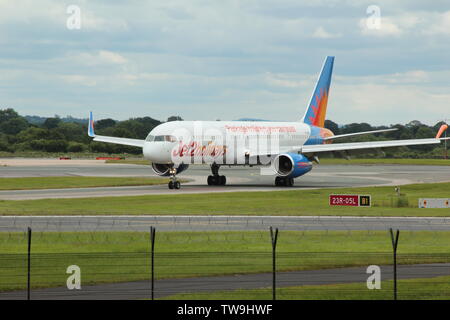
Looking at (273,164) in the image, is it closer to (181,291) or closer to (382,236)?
(382,236)

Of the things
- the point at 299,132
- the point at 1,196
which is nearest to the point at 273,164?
the point at 299,132

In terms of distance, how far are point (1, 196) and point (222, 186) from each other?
19579 millimetres

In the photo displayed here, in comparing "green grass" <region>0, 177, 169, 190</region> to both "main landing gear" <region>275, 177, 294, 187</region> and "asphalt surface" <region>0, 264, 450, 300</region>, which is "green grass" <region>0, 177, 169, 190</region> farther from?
"asphalt surface" <region>0, 264, 450, 300</region>

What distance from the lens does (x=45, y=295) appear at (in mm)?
22719

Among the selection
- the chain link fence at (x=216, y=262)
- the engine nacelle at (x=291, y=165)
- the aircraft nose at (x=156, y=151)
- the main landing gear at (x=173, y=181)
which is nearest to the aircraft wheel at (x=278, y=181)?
the engine nacelle at (x=291, y=165)

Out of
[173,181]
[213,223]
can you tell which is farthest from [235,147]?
[213,223]

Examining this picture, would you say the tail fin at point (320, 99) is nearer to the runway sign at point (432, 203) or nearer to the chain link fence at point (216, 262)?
the runway sign at point (432, 203)

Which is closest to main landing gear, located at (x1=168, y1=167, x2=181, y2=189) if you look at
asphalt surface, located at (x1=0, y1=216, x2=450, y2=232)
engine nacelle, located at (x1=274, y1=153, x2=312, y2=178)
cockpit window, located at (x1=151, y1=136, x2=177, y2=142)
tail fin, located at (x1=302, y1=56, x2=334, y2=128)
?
cockpit window, located at (x1=151, y1=136, x2=177, y2=142)

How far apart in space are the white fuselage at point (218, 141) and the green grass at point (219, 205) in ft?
20.4

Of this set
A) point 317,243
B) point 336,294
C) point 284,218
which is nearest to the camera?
point 336,294

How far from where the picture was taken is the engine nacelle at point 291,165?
225ft

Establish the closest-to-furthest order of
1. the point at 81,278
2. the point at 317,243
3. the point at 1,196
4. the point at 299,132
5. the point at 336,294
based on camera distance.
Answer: the point at 336,294, the point at 81,278, the point at 317,243, the point at 1,196, the point at 299,132

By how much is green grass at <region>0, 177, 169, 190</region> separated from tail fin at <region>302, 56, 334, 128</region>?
54.2 feet

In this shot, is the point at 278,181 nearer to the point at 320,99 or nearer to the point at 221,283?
the point at 320,99
